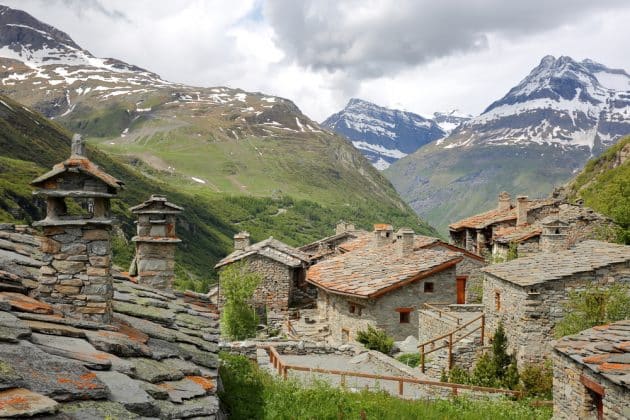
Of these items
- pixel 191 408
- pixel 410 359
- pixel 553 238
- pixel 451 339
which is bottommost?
pixel 410 359

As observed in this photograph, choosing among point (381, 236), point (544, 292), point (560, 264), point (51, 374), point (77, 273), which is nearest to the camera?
point (51, 374)

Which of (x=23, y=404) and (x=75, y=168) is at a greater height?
(x=75, y=168)

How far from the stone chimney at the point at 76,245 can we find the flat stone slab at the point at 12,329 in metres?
2.15

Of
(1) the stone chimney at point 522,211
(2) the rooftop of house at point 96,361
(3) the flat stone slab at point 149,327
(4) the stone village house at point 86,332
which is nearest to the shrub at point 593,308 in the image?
(4) the stone village house at point 86,332

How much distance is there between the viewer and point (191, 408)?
18.6 feet

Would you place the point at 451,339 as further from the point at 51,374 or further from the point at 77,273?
the point at 51,374

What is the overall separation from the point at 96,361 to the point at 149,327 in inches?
129

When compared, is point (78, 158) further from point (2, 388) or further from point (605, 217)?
point (605, 217)

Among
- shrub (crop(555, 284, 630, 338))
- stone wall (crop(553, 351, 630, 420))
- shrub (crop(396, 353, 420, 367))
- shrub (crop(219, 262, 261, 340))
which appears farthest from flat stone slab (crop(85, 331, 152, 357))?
shrub (crop(219, 262, 261, 340))

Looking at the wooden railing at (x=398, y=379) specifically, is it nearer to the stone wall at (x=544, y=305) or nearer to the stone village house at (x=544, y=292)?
the stone wall at (x=544, y=305)

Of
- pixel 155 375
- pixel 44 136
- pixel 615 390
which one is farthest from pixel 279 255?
pixel 44 136

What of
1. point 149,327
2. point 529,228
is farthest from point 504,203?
point 149,327

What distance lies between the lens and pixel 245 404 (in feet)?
32.6

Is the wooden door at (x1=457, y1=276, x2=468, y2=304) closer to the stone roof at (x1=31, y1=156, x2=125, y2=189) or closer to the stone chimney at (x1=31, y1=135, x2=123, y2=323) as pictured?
the stone chimney at (x1=31, y1=135, x2=123, y2=323)
